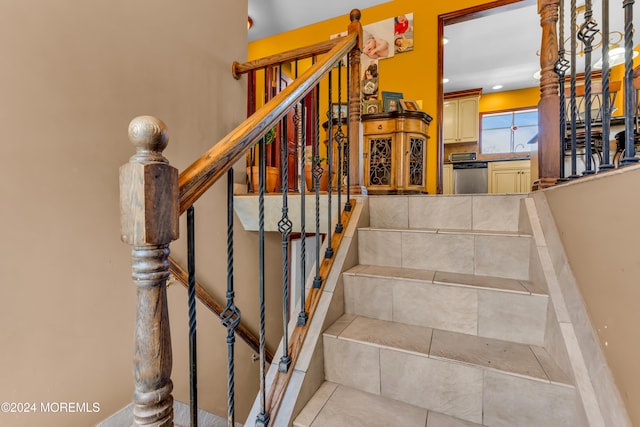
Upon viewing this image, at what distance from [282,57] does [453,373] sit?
6.73ft

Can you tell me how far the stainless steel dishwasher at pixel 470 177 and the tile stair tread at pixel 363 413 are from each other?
538 cm

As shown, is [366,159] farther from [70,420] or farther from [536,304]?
[70,420]

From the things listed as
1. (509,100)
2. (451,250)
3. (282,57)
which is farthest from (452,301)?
(509,100)

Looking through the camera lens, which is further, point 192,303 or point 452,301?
point 452,301

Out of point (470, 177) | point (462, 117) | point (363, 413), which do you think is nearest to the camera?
point (363, 413)

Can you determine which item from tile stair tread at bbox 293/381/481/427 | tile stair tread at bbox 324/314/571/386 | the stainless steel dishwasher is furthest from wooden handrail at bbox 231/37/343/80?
the stainless steel dishwasher

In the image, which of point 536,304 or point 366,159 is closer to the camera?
point 536,304

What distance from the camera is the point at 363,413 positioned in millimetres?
952

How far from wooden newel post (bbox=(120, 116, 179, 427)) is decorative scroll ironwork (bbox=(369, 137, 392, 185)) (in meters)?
2.73

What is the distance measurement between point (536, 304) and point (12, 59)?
83.9 inches

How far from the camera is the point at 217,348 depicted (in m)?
2.08

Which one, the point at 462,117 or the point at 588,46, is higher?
the point at 462,117

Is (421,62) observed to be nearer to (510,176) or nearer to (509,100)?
(510,176)

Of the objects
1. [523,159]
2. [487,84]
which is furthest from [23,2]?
[487,84]
